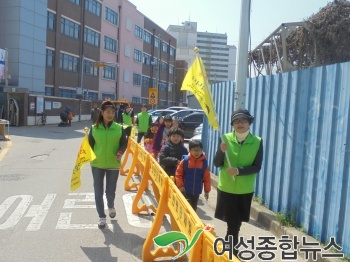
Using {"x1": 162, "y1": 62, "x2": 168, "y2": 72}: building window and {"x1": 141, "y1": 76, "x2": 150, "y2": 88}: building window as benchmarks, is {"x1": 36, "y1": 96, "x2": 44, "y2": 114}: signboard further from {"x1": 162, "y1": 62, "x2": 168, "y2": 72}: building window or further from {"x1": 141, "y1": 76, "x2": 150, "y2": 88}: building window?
{"x1": 162, "y1": 62, "x2": 168, "y2": 72}: building window

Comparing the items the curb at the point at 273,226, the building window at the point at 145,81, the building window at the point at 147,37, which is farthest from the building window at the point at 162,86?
the curb at the point at 273,226

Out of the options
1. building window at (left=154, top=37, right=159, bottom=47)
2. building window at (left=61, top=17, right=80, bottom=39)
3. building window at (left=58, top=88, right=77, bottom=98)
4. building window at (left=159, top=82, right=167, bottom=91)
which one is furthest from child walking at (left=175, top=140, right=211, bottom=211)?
building window at (left=159, top=82, right=167, bottom=91)

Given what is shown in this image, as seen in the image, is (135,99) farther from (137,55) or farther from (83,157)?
(83,157)

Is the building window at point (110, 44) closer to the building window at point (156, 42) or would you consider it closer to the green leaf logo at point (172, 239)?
the building window at point (156, 42)

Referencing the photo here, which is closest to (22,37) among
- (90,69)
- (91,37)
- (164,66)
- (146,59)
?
(90,69)

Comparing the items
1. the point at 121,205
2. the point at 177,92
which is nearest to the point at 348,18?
the point at 121,205

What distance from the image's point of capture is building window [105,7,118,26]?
144 feet

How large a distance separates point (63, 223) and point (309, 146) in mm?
3832

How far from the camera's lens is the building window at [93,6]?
39153 millimetres

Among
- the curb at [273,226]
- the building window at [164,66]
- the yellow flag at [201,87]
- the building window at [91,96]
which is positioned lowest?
the curb at [273,226]

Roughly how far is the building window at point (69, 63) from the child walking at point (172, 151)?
31.3m

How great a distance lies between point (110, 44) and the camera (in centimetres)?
4522

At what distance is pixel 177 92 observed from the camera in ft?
243

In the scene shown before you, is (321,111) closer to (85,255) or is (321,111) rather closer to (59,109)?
(85,255)
